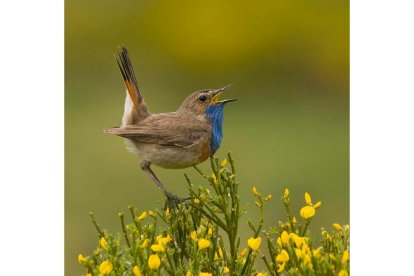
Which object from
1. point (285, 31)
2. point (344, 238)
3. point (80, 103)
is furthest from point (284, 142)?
point (80, 103)

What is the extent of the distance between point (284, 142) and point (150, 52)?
722 millimetres

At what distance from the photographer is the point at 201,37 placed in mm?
3150

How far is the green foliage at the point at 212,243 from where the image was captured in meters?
2.46

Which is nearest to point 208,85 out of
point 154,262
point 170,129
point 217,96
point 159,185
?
point 217,96

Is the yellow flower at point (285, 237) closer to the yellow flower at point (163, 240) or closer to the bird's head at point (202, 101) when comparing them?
the yellow flower at point (163, 240)

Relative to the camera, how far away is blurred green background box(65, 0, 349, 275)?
9.96 feet

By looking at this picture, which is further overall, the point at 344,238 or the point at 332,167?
the point at 332,167

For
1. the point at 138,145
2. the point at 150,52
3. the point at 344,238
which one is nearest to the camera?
the point at 344,238

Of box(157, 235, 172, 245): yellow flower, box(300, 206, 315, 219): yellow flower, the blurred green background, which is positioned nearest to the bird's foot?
the blurred green background

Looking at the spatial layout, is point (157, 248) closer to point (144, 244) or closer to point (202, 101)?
point (144, 244)

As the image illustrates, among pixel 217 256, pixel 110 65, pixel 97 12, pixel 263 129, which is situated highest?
pixel 97 12

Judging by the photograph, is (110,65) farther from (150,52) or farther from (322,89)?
(322,89)

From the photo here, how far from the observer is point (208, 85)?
3.04 meters

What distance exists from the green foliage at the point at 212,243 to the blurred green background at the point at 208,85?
295 millimetres
